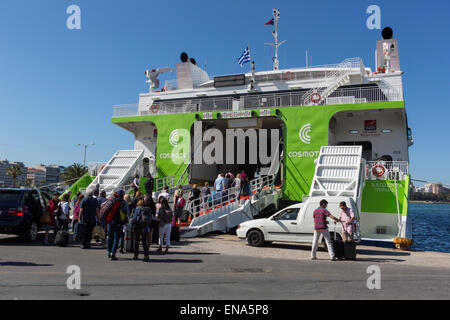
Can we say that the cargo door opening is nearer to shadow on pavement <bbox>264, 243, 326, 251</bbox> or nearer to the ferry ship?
the ferry ship

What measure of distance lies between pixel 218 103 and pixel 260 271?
50.6 ft

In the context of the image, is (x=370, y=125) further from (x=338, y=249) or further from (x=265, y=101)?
(x=338, y=249)

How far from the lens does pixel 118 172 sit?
772 inches

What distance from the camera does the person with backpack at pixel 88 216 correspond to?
404 inches

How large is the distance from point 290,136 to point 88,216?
36.6 ft

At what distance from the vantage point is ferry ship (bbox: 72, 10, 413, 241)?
582 inches

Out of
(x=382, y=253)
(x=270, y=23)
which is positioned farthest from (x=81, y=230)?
(x=270, y=23)

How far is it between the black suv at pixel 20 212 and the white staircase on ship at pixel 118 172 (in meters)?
6.82

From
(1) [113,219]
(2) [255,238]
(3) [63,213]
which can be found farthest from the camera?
(3) [63,213]

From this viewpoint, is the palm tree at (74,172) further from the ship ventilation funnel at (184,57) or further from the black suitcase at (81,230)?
the black suitcase at (81,230)

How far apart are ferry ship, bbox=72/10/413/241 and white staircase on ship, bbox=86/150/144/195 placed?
0.06m

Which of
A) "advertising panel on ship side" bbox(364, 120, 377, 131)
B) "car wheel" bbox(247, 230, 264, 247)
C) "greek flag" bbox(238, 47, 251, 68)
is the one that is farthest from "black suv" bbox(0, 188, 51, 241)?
"greek flag" bbox(238, 47, 251, 68)

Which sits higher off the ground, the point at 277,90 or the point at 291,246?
the point at 277,90
